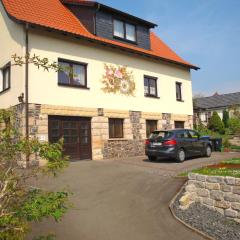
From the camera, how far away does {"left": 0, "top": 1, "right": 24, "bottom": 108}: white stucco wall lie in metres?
14.9

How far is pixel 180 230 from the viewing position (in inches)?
279

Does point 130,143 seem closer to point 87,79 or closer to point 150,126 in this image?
point 150,126

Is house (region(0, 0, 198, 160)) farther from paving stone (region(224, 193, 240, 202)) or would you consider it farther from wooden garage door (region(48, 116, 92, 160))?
paving stone (region(224, 193, 240, 202))

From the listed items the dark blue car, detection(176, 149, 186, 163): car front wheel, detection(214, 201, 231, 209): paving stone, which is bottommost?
detection(214, 201, 231, 209): paving stone

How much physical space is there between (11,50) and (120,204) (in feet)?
34.7

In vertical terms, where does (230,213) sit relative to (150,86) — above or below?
below

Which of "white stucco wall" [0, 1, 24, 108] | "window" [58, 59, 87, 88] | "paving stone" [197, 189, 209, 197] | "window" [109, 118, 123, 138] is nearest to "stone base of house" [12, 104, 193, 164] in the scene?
"window" [109, 118, 123, 138]

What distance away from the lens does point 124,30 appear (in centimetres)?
2017

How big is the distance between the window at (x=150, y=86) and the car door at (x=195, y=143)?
470 cm

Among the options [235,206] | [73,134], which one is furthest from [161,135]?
[235,206]

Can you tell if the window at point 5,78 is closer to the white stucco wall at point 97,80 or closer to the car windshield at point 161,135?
the white stucco wall at point 97,80

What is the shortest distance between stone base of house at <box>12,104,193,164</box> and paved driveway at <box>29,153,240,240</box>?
292 cm

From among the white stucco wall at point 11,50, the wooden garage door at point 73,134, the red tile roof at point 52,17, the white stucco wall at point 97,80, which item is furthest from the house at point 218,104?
the white stucco wall at point 11,50

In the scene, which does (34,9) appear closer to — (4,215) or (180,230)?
(180,230)
